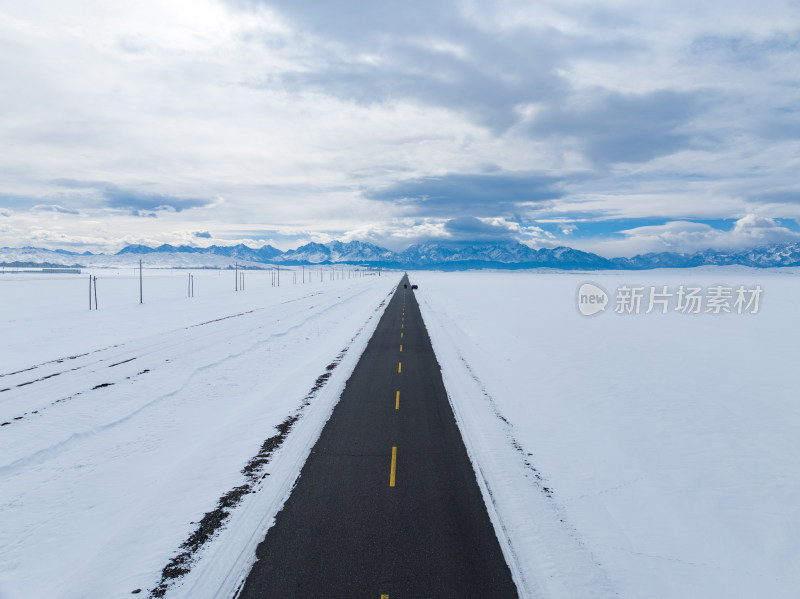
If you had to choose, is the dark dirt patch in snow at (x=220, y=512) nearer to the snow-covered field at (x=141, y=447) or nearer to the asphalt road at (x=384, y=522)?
the snow-covered field at (x=141, y=447)

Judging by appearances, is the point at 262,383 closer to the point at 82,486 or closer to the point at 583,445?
the point at 82,486

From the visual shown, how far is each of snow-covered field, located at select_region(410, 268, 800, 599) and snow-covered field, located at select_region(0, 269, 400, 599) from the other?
3956 mm

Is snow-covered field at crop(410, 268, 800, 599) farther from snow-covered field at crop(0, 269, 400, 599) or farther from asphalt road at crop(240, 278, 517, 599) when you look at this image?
snow-covered field at crop(0, 269, 400, 599)

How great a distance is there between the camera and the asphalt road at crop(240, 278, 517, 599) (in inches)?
216

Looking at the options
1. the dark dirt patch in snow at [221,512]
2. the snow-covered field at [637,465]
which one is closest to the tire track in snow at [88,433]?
the dark dirt patch in snow at [221,512]

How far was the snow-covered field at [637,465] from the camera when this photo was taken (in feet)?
19.8

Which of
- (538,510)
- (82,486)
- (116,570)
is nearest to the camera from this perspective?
(116,570)

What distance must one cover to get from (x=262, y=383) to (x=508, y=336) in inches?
574

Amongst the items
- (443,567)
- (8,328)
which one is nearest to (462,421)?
(443,567)

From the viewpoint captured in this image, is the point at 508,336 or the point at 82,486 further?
the point at 508,336

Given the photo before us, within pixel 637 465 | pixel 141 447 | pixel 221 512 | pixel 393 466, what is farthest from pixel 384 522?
pixel 141 447

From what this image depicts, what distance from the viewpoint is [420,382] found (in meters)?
14.9

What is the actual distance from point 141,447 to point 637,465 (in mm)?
10446

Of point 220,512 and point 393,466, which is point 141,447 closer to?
point 220,512
